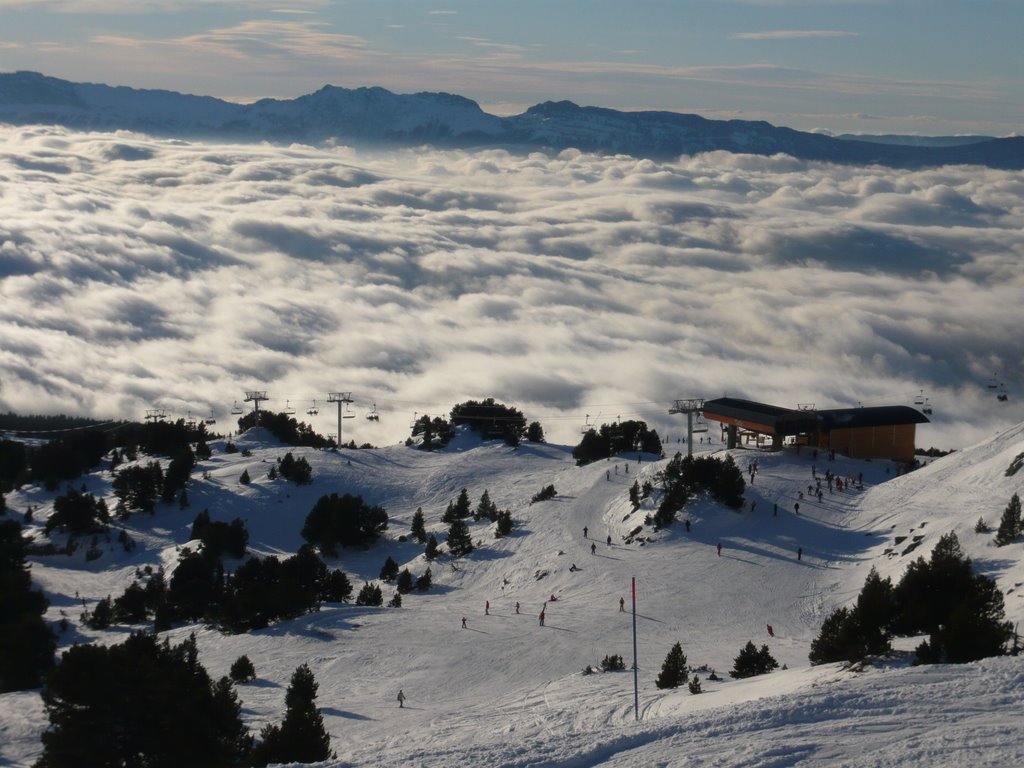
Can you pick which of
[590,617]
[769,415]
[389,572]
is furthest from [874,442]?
[590,617]

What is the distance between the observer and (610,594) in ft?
138

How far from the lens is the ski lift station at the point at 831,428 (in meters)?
57.1

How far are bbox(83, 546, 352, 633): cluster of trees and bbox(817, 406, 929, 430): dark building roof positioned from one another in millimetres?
26007

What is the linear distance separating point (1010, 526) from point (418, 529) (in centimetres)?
2764

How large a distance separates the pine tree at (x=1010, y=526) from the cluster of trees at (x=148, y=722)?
2424 centimetres

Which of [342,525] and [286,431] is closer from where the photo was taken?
[342,525]

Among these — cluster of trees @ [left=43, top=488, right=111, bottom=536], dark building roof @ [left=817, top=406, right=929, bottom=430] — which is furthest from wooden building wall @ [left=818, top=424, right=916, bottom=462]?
cluster of trees @ [left=43, top=488, right=111, bottom=536]

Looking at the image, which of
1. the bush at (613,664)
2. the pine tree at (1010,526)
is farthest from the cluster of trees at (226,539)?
the pine tree at (1010,526)

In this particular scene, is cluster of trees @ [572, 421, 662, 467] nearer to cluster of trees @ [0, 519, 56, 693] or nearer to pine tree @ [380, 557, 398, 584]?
pine tree @ [380, 557, 398, 584]

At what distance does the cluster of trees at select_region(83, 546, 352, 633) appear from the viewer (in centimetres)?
4062

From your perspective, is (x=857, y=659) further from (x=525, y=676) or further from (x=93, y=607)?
(x=93, y=607)

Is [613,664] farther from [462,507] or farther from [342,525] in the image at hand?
[462,507]

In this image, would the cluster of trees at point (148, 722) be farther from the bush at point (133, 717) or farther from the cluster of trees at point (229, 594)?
the cluster of trees at point (229, 594)

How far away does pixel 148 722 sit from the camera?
24.5 metres
